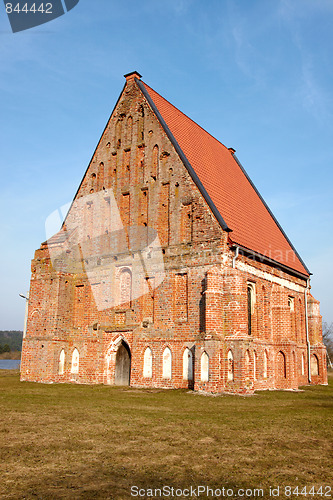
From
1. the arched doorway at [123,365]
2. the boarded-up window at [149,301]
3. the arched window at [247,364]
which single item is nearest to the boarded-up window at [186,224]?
the boarded-up window at [149,301]

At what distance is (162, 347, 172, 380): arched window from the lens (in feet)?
57.0

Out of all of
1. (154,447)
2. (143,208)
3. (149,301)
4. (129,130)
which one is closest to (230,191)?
(143,208)

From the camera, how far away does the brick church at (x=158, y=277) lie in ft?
54.9

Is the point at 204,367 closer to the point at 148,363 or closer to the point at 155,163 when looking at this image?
the point at 148,363

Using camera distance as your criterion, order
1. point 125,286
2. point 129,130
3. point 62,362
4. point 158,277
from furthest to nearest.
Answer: point 129,130 → point 62,362 → point 125,286 → point 158,277

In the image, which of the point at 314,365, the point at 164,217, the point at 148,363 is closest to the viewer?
the point at 148,363

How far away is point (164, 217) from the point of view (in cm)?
1914

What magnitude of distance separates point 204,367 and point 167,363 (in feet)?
6.73

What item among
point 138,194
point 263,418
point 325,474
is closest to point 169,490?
point 325,474

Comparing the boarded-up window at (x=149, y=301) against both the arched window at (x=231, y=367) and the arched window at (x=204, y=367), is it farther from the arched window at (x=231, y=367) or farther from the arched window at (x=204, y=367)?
the arched window at (x=231, y=367)

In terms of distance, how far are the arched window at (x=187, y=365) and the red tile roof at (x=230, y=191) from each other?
4.72 m

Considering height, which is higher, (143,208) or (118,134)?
(118,134)
